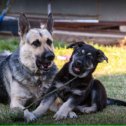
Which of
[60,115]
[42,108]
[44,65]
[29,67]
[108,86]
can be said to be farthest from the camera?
[108,86]

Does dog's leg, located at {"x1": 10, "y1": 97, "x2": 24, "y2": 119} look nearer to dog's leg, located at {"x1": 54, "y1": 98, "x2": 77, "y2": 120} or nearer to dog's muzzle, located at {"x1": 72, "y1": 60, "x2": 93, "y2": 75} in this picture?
dog's leg, located at {"x1": 54, "y1": 98, "x2": 77, "y2": 120}

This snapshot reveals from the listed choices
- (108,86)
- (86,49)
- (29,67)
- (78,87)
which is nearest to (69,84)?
(78,87)

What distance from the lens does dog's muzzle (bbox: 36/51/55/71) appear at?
689 cm

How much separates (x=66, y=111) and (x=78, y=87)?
15.3 inches

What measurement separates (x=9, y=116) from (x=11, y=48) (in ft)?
21.7

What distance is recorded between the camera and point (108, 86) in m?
9.14

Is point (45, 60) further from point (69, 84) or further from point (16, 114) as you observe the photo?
point (16, 114)

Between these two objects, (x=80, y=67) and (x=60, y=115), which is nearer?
(x=60, y=115)

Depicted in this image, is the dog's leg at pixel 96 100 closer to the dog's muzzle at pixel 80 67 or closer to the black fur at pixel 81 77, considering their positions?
the black fur at pixel 81 77

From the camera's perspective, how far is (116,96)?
330 inches

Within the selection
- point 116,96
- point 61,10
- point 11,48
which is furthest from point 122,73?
point 61,10

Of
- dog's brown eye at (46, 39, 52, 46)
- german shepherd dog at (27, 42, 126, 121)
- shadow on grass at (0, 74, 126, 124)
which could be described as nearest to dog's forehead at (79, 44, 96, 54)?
german shepherd dog at (27, 42, 126, 121)

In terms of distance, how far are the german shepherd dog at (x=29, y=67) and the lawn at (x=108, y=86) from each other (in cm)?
27

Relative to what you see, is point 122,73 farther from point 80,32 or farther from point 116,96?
point 80,32
